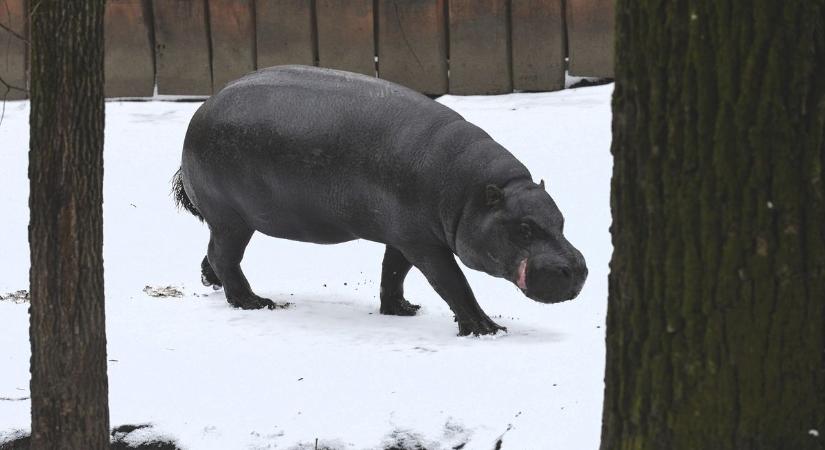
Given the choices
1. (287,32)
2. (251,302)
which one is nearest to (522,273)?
(251,302)

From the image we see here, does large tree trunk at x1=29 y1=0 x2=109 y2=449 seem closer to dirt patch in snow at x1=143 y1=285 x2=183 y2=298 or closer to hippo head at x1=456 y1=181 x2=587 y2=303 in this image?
hippo head at x1=456 y1=181 x2=587 y2=303

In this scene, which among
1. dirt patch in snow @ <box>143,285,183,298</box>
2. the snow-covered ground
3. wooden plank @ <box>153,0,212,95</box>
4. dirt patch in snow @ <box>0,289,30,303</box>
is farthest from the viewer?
wooden plank @ <box>153,0,212,95</box>

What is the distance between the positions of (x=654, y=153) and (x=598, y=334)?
10.9ft

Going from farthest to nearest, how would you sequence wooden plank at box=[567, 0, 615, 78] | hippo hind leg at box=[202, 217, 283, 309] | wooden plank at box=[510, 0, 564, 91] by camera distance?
wooden plank at box=[510, 0, 564, 91] < wooden plank at box=[567, 0, 615, 78] < hippo hind leg at box=[202, 217, 283, 309]

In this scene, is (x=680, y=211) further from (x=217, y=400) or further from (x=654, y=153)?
(x=217, y=400)

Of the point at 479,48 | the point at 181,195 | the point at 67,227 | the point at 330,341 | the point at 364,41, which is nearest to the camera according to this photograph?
the point at 67,227

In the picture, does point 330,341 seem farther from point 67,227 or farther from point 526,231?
point 67,227

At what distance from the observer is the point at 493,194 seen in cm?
598

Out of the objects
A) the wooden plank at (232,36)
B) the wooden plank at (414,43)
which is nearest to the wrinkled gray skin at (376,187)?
the wooden plank at (414,43)

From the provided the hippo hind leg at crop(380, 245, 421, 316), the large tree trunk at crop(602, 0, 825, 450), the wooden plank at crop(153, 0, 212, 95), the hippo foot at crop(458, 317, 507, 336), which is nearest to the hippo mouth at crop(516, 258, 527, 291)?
the hippo foot at crop(458, 317, 507, 336)

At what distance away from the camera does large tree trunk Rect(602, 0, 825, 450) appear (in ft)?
9.59

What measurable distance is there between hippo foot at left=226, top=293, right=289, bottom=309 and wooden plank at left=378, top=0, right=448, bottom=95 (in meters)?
3.88

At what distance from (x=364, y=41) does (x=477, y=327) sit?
4896 millimetres

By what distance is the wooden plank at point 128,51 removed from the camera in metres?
10.8
